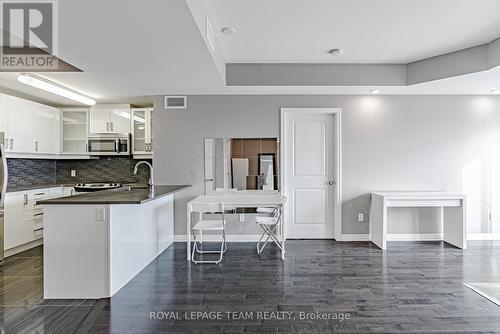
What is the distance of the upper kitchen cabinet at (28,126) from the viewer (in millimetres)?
4114

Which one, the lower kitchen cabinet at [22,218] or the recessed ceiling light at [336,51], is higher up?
the recessed ceiling light at [336,51]

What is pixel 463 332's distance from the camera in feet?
7.34

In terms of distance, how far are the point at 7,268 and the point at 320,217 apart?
4376 millimetres

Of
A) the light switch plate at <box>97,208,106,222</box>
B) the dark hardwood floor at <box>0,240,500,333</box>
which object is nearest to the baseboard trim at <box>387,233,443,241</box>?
the dark hardwood floor at <box>0,240,500,333</box>

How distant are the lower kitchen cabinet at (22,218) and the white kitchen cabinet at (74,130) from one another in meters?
0.93

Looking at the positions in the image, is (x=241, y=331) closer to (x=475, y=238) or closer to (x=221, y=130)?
(x=221, y=130)

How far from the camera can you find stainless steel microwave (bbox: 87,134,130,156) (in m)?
5.19

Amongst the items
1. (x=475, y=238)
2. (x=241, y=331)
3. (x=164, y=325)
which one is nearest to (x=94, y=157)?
(x=164, y=325)

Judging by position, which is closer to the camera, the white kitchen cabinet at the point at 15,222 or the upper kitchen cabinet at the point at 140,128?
the white kitchen cabinet at the point at 15,222

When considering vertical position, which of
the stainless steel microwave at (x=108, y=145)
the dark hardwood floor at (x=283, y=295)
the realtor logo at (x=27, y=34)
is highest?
the realtor logo at (x=27, y=34)

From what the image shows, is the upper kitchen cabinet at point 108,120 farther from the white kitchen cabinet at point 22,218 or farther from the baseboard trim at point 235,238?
the baseboard trim at point 235,238

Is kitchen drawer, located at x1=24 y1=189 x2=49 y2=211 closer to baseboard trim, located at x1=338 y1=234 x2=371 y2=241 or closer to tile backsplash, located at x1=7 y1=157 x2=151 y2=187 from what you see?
tile backsplash, located at x1=7 y1=157 x2=151 y2=187

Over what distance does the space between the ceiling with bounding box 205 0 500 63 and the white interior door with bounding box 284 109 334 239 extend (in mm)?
1137

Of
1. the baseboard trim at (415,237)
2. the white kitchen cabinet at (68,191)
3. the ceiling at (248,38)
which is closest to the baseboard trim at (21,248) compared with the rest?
the white kitchen cabinet at (68,191)
